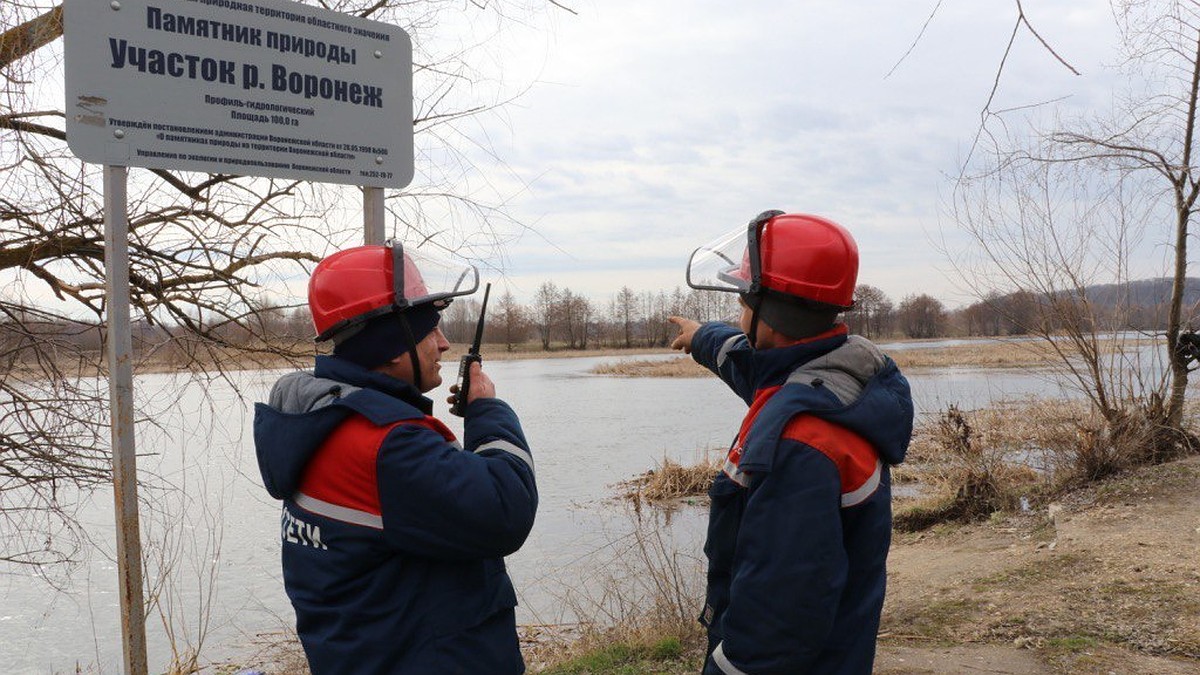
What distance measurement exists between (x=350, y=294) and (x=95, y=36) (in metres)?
1.17

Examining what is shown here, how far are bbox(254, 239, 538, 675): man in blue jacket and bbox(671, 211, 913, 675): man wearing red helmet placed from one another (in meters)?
0.51

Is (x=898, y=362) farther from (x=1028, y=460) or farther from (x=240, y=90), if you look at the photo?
(x=240, y=90)

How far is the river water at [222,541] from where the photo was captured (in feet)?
17.3

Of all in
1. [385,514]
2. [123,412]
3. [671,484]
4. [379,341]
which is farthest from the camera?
[671,484]

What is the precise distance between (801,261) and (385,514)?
3.81ft

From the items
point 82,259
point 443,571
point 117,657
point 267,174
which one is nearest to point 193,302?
point 82,259

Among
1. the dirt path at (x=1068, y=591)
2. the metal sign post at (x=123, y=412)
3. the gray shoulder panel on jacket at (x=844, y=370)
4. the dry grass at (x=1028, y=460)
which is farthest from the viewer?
the dry grass at (x=1028, y=460)

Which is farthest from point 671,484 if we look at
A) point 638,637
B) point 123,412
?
point 123,412

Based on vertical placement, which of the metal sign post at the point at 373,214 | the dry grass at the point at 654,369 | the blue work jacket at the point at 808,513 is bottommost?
the dry grass at the point at 654,369

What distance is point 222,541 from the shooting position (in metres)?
10.1

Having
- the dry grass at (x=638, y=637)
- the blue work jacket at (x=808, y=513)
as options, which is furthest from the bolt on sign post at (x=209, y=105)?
the dry grass at (x=638, y=637)

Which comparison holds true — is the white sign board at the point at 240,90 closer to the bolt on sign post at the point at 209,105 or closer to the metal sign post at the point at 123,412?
the bolt on sign post at the point at 209,105

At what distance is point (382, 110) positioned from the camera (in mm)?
3049

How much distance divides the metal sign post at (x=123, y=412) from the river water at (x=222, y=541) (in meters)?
1.64
